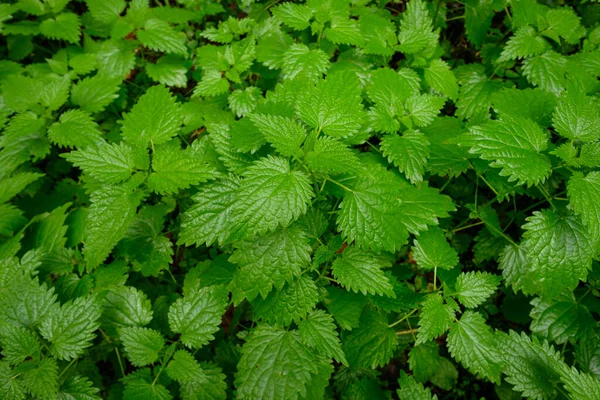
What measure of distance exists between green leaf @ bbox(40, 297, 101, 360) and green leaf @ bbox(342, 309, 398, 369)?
136 centimetres

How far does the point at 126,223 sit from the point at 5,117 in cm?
187

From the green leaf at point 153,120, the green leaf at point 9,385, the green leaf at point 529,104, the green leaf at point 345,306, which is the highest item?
the green leaf at point 529,104

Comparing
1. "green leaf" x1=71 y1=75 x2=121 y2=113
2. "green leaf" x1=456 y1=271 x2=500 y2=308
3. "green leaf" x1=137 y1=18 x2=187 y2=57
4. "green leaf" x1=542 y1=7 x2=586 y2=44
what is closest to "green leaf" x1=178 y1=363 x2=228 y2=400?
"green leaf" x1=456 y1=271 x2=500 y2=308

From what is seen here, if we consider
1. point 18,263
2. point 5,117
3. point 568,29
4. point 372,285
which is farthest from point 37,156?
point 568,29

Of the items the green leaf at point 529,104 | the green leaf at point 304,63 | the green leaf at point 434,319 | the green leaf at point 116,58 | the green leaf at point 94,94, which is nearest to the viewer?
the green leaf at point 434,319

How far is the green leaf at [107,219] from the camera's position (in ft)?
6.29

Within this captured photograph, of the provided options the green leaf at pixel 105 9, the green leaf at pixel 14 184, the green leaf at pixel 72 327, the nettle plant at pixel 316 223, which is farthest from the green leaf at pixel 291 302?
the green leaf at pixel 105 9

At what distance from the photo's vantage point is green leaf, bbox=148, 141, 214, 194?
72.1 inches

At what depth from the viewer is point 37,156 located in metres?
2.83

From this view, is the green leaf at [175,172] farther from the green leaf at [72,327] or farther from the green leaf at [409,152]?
the green leaf at [409,152]

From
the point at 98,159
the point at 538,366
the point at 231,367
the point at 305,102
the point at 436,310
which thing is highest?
the point at 305,102

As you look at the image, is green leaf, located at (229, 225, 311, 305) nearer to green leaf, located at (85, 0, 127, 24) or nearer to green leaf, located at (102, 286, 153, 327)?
green leaf, located at (102, 286, 153, 327)

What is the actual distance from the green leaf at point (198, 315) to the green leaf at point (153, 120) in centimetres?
88

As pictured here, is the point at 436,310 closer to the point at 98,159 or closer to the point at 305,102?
the point at 305,102
